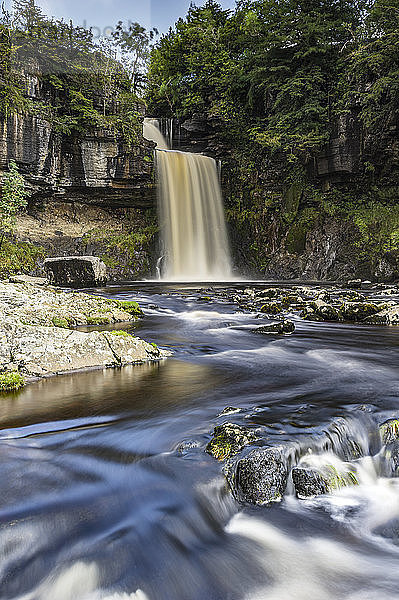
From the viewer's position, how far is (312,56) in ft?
61.6

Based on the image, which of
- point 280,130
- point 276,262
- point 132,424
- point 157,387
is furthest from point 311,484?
point 280,130

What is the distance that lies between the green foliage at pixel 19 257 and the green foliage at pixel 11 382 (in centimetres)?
1537

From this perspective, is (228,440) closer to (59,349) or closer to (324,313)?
(59,349)

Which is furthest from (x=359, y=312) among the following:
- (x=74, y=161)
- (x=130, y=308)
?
(x=74, y=161)

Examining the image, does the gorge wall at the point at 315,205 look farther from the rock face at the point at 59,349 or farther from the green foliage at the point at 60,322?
the rock face at the point at 59,349

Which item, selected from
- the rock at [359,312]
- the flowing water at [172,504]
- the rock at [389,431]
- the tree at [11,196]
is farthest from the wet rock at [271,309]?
the tree at [11,196]

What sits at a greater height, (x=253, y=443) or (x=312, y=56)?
(x=312, y=56)

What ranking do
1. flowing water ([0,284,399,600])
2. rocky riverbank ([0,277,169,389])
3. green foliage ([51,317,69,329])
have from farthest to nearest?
green foliage ([51,317,69,329])
rocky riverbank ([0,277,169,389])
flowing water ([0,284,399,600])

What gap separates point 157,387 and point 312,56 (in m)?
20.6

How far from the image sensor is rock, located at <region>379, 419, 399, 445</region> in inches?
102

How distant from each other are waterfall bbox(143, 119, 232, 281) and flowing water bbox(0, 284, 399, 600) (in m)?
16.6

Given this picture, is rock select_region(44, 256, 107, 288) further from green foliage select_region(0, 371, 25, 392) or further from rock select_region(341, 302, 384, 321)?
green foliage select_region(0, 371, 25, 392)

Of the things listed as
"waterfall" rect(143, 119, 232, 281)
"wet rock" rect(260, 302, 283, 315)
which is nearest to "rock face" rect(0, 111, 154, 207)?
"waterfall" rect(143, 119, 232, 281)

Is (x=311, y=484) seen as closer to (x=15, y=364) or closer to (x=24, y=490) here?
(x=24, y=490)
